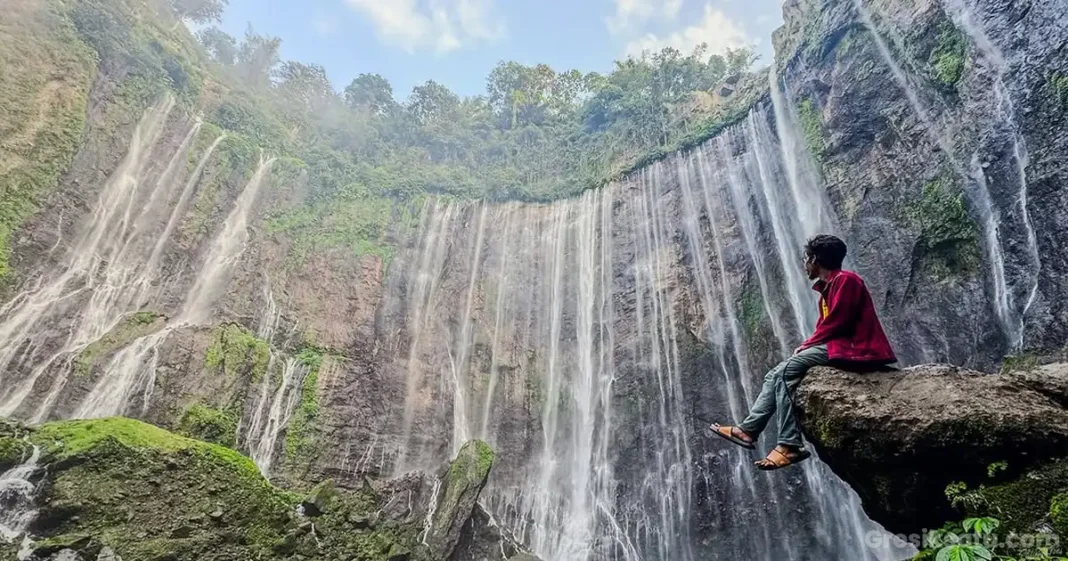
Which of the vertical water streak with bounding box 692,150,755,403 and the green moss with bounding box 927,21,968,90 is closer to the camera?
the green moss with bounding box 927,21,968,90

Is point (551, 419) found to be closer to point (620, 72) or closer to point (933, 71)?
point (933, 71)

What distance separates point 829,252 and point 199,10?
96.6 ft

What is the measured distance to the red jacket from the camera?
343 cm

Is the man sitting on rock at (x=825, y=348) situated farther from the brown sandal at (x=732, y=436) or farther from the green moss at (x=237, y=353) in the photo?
A: the green moss at (x=237, y=353)

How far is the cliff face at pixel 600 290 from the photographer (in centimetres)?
1016

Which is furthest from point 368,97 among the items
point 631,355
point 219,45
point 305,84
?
point 631,355

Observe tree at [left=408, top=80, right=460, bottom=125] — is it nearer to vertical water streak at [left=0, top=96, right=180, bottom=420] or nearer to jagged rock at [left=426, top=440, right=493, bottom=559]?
vertical water streak at [left=0, top=96, right=180, bottom=420]

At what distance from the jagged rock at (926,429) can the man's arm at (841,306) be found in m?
0.28

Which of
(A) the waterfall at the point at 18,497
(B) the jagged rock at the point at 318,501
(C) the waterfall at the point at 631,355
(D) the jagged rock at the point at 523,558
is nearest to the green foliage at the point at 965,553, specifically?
(B) the jagged rock at the point at 318,501

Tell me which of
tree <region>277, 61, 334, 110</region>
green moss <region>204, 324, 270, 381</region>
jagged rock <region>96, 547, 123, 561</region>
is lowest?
jagged rock <region>96, 547, 123, 561</region>

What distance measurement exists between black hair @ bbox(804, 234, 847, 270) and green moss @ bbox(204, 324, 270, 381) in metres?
13.0

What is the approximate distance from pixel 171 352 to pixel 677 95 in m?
20.8

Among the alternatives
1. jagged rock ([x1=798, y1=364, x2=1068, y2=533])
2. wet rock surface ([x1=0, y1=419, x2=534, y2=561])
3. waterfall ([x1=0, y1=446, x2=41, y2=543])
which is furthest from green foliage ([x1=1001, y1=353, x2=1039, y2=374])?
waterfall ([x1=0, y1=446, x2=41, y2=543])

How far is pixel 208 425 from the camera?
11406 millimetres
